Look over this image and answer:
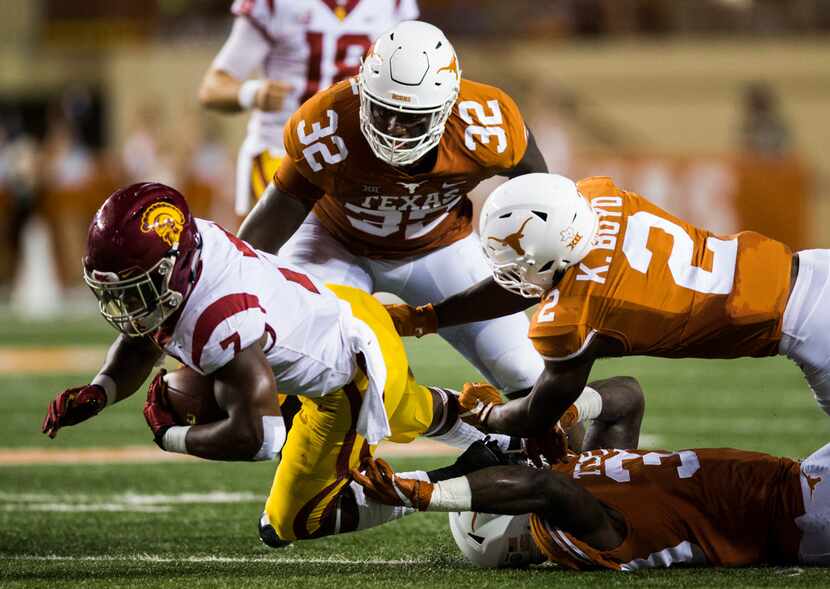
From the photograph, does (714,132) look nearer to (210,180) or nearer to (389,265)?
(210,180)

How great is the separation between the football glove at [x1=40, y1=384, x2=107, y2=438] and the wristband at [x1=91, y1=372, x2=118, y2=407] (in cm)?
5

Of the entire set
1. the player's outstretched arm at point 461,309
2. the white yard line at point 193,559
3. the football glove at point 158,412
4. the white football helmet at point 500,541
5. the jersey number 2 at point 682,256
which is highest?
the jersey number 2 at point 682,256

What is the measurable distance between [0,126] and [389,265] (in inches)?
548

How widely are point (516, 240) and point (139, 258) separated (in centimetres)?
95

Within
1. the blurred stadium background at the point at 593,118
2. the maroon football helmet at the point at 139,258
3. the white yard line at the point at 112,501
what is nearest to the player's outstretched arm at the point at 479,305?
the maroon football helmet at the point at 139,258

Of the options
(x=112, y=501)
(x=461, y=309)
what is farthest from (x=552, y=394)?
(x=112, y=501)

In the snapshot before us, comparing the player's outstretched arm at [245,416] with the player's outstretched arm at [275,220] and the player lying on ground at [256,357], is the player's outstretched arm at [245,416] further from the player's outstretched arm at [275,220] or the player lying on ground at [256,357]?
the player's outstretched arm at [275,220]

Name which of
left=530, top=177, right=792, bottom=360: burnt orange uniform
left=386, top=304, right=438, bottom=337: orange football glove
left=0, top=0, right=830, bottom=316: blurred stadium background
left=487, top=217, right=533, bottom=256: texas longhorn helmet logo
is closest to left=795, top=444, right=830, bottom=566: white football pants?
left=530, top=177, right=792, bottom=360: burnt orange uniform

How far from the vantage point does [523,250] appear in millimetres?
3883

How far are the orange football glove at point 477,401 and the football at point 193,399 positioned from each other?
0.70 metres

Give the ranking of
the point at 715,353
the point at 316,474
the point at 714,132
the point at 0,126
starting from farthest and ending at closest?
the point at 0,126, the point at 714,132, the point at 316,474, the point at 715,353

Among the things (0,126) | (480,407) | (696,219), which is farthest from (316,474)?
(0,126)

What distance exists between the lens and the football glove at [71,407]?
402 centimetres

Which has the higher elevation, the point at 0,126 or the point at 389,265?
the point at 389,265
